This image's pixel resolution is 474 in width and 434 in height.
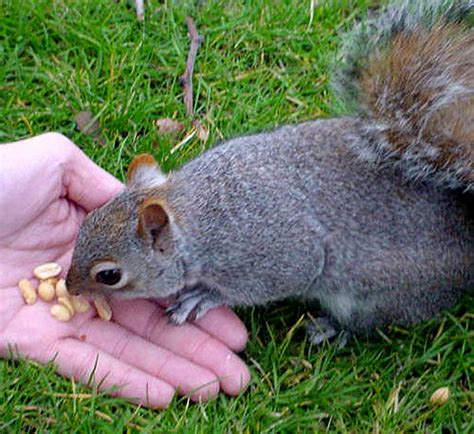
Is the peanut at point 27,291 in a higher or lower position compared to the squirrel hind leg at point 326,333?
higher

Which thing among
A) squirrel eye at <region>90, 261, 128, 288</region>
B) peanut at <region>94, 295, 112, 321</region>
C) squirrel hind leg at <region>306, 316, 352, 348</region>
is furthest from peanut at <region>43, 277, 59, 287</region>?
squirrel hind leg at <region>306, 316, 352, 348</region>

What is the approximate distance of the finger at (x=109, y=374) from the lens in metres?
1.96

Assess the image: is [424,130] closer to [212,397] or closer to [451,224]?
[451,224]

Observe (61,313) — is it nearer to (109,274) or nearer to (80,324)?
(80,324)

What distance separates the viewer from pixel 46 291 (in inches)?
82.0

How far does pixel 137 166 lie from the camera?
205 cm

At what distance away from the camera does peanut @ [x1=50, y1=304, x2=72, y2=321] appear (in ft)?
6.75

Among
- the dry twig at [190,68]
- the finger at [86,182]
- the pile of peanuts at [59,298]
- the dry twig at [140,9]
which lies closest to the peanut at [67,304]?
the pile of peanuts at [59,298]

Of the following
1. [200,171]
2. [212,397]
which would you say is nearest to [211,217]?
[200,171]

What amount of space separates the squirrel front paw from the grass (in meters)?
0.14

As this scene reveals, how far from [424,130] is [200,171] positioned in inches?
20.5

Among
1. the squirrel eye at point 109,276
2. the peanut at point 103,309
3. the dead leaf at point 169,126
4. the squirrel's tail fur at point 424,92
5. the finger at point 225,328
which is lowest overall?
the finger at point 225,328

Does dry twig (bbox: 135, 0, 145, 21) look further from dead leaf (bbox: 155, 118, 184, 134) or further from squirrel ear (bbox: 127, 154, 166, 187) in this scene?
squirrel ear (bbox: 127, 154, 166, 187)

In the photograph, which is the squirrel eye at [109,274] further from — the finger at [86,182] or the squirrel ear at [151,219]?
the finger at [86,182]
